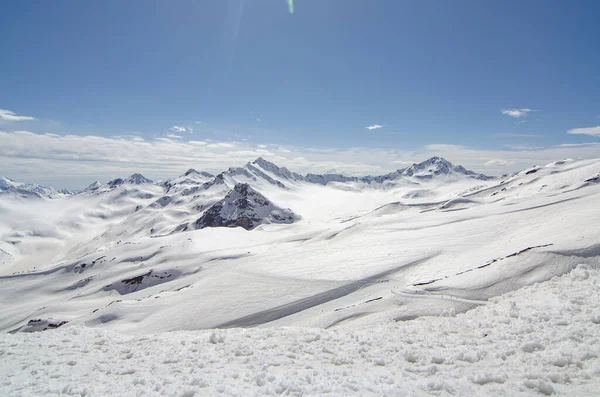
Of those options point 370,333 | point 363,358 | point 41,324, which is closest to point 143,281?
point 41,324

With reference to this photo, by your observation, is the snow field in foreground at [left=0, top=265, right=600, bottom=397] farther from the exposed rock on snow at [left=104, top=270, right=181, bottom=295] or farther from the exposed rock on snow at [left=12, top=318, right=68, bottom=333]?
the exposed rock on snow at [left=104, top=270, right=181, bottom=295]

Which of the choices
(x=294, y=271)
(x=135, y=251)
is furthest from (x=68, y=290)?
(x=294, y=271)

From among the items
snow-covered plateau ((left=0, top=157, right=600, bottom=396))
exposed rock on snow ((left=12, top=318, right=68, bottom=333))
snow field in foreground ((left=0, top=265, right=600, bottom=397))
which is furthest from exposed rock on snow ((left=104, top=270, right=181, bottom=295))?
snow field in foreground ((left=0, top=265, right=600, bottom=397))

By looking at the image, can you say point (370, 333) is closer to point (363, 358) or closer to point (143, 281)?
Result: point (363, 358)

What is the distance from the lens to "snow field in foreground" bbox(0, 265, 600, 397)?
349 inches

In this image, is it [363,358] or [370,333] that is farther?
[370,333]

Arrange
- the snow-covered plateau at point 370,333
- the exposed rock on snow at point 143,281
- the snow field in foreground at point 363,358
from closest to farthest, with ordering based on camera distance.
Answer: the snow field in foreground at point 363,358, the snow-covered plateau at point 370,333, the exposed rock on snow at point 143,281

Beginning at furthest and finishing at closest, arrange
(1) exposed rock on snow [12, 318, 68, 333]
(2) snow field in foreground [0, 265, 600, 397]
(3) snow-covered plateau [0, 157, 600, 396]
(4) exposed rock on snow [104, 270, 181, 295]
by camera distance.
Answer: (4) exposed rock on snow [104, 270, 181, 295], (1) exposed rock on snow [12, 318, 68, 333], (3) snow-covered plateau [0, 157, 600, 396], (2) snow field in foreground [0, 265, 600, 397]

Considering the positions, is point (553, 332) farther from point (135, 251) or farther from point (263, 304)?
point (135, 251)

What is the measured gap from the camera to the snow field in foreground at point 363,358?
29.1 feet

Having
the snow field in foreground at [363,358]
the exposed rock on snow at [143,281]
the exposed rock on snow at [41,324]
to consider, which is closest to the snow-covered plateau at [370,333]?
the snow field in foreground at [363,358]

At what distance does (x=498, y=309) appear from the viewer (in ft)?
46.1

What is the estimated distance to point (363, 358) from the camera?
36.9 ft

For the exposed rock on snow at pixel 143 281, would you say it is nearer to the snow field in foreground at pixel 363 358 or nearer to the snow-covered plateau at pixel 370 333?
the snow-covered plateau at pixel 370 333
